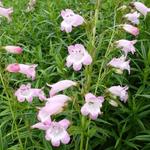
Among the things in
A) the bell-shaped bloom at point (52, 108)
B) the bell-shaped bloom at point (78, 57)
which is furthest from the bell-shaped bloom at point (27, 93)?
the bell-shaped bloom at point (78, 57)

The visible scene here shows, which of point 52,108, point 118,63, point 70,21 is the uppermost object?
point 70,21

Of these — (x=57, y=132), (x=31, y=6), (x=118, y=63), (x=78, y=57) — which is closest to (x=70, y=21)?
(x=78, y=57)

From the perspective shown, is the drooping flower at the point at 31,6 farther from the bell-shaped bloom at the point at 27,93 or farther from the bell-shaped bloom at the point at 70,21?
the bell-shaped bloom at the point at 70,21

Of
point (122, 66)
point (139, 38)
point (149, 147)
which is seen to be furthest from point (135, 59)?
point (122, 66)

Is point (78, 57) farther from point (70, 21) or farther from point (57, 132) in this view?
point (57, 132)

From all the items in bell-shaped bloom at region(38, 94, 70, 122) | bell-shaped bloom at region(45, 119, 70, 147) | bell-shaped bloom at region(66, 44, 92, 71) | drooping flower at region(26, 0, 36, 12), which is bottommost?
drooping flower at region(26, 0, 36, 12)

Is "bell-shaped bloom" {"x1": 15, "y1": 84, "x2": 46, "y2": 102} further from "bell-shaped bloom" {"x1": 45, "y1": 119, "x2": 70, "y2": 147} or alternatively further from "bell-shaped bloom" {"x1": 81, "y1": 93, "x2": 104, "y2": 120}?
"bell-shaped bloom" {"x1": 81, "y1": 93, "x2": 104, "y2": 120}

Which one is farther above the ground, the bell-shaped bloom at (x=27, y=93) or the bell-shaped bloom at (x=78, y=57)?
the bell-shaped bloom at (x=78, y=57)

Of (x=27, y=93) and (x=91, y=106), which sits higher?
(x=91, y=106)

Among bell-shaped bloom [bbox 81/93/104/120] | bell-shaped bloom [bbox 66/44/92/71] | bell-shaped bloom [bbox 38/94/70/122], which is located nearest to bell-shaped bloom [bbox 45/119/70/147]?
bell-shaped bloom [bbox 38/94/70/122]
